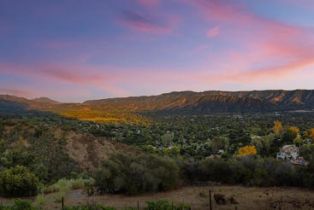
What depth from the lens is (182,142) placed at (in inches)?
3100

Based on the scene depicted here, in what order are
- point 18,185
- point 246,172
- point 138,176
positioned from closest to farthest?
point 138,176, point 18,185, point 246,172

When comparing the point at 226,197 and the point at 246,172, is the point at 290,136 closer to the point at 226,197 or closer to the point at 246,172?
the point at 246,172

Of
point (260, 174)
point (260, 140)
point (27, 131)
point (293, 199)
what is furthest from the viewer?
point (260, 140)

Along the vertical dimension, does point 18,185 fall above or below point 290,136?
above

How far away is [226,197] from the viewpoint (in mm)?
17641

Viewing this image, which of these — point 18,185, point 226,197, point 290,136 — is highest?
point 18,185

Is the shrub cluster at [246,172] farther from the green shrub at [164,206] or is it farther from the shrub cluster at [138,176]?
the green shrub at [164,206]

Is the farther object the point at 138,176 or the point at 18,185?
the point at 18,185

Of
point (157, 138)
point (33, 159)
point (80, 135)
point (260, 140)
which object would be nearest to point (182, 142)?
point (157, 138)

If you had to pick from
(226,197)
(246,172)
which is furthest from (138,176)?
(246,172)

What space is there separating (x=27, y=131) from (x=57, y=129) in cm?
324

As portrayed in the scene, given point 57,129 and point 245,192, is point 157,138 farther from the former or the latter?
point 245,192

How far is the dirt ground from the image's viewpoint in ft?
53.5

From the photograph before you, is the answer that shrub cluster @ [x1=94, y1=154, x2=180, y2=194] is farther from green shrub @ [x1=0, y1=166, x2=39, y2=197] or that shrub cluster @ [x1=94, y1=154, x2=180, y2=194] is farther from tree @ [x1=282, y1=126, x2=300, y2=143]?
tree @ [x1=282, y1=126, x2=300, y2=143]
